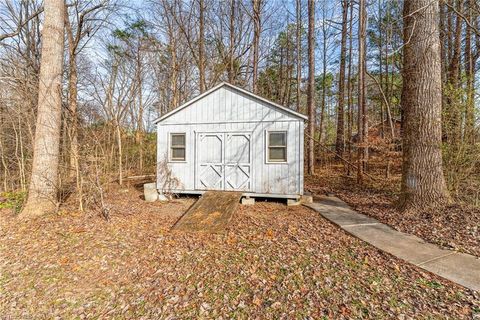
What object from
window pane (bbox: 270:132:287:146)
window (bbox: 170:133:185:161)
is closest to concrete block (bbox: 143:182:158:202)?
window (bbox: 170:133:185:161)

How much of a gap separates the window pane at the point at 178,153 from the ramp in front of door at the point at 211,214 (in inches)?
63.9

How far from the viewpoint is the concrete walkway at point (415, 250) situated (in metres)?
3.03

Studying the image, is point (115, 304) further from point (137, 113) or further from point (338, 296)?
point (137, 113)

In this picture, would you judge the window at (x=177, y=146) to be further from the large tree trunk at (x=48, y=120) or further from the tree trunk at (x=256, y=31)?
the tree trunk at (x=256, y=31)

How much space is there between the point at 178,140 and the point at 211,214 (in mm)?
3441

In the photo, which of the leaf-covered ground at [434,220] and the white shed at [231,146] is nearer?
the leaf-covered ground at [434,220]

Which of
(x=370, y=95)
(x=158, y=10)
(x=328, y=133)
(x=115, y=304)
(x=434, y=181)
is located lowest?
(x=115, y=304)

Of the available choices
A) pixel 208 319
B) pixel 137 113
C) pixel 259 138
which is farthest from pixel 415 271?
pixel 137 113

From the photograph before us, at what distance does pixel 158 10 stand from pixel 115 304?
56.7 ft

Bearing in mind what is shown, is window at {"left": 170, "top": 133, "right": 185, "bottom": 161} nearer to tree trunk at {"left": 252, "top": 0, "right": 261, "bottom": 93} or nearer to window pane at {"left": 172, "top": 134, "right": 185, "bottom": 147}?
window pane at {"left": 172, "top": 134, "right": 185, "bottom": 147}

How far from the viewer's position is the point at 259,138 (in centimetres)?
749

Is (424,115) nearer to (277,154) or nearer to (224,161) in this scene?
(277,154)

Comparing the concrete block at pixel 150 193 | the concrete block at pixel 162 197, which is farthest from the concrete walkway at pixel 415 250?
the concrete block at pixel 150 193

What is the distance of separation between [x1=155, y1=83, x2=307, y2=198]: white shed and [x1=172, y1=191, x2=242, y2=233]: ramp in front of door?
0.73 m
